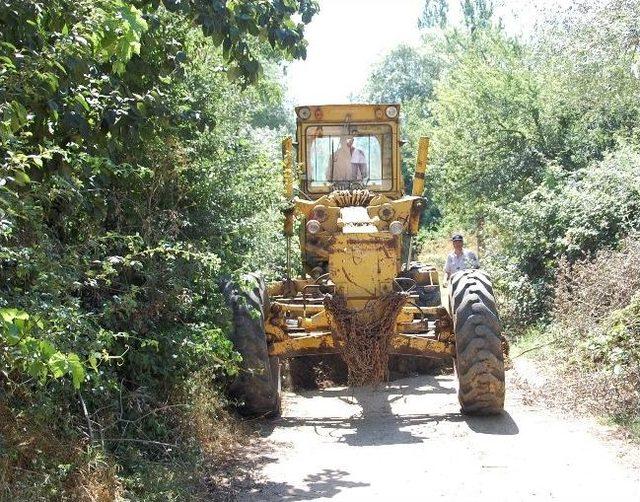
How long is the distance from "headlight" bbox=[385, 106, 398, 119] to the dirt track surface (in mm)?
3444

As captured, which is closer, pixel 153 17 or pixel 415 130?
pixel 153 17

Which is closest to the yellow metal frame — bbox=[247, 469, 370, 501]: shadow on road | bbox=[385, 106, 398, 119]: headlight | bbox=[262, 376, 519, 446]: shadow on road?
bbox=[262, 376, 519, 446]: shadow on road

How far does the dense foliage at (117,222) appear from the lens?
5289 millimetres

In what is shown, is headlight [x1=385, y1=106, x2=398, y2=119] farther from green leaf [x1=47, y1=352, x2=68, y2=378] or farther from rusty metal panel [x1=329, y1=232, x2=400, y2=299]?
green leaf [x1=47, y1=352, x2=68, y2=378]

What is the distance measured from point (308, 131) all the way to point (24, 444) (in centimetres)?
727

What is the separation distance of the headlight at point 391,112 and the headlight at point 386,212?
180 cm

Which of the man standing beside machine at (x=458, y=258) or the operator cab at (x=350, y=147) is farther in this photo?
the man standing beside machine at (x=458, y=258)

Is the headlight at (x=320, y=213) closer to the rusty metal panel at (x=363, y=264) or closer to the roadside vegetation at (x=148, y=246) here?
the roadside vegetation at (x=148, y=246)

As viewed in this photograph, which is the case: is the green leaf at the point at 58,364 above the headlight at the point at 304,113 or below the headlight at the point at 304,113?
below

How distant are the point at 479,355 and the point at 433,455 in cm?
137

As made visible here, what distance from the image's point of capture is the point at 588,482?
7117 mm

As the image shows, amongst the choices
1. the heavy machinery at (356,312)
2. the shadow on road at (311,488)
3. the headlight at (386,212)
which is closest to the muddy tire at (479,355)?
the heavy machinery at (356,312)

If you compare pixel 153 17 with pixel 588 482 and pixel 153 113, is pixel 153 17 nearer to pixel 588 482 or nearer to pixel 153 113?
pixel 153 113

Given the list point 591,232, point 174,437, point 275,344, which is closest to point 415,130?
point 591,232
